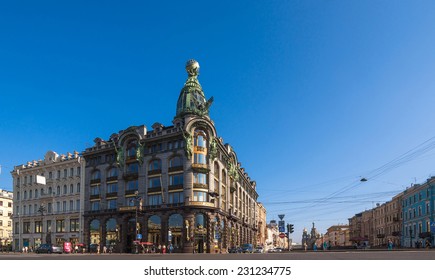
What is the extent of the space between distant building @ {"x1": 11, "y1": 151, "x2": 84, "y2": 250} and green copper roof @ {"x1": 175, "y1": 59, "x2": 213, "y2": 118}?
946 inches

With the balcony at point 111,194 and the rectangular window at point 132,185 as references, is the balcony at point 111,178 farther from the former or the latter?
the rectangular window at point 132,185

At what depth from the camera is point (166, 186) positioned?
68.1m

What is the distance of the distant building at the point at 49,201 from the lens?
80.9 meters

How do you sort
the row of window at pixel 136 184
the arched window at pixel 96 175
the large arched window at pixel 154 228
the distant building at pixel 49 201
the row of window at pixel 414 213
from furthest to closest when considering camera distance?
the distant building at pixel 49 201 < the row of window at pixel 414 213 < the arched window at pixel 96 175 < the large arched window at pixel 154 228 < the row of window at pixel 136 184

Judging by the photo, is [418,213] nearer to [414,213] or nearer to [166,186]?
[414,213]

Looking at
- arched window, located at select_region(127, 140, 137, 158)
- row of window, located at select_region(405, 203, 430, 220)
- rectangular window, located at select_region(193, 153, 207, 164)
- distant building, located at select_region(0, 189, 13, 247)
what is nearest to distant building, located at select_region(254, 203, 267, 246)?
row of window, located at select_region(405, 203, 430, 220)

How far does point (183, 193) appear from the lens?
216 feet

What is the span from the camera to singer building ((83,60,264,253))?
6538cm

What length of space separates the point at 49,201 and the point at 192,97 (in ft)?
125

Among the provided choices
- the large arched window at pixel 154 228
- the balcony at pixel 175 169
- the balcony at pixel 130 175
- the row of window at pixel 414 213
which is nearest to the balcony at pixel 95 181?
the balcony at pixel 130 175

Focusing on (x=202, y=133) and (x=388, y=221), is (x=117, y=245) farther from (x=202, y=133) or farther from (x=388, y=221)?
(x=388, y=221)

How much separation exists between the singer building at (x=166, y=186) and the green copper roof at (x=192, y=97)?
17 centimetres

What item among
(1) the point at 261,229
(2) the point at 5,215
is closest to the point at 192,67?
(2) the point at 5,215
